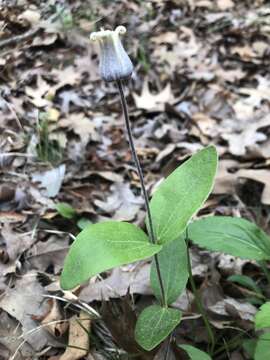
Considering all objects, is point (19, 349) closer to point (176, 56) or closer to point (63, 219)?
point (63, 219)

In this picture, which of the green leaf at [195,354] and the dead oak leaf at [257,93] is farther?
the dead oak leaf at [257,93]

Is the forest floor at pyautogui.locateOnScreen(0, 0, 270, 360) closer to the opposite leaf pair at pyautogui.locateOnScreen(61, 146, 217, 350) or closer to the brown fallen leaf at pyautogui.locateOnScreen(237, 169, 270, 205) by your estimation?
the brown fallen leaf at pyautogui.locateOnScreen(237, 169, 270, 205)

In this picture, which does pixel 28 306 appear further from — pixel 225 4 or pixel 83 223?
pixel 225 4

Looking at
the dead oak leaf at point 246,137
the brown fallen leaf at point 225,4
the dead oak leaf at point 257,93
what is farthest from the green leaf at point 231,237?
the brown fallen leaf at point 225,4

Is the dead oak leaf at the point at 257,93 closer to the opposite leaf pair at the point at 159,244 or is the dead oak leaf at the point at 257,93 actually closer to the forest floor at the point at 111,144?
the forest floor at the point at 111,144

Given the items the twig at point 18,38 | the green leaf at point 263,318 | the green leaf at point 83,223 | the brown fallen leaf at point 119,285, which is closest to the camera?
the green leaf at point 263,318

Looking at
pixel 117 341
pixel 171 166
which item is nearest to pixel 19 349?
pixel 117 341

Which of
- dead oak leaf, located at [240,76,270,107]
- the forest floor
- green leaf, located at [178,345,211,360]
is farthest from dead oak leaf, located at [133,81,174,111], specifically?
green leaf, located at [178,345,211,360]

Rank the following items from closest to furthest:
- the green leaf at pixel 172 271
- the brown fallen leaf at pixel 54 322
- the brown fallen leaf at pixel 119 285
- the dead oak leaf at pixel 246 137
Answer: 1. the green leaf at pixel 172 271
2. the brown fallen leaf at pixel 54 322
3. the brown fallen leaf at pixel 119 285
4. the dead oak leaf at pixel 246 137
